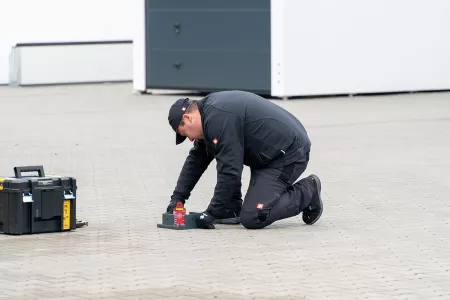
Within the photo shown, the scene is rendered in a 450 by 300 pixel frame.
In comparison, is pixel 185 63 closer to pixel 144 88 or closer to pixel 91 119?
pixel 144 88

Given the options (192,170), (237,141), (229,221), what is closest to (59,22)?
(192,170)

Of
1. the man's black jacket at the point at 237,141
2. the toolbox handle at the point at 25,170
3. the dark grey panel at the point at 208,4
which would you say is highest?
the dark grey panel at the point at 208,4

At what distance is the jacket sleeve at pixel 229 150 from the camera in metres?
9.04

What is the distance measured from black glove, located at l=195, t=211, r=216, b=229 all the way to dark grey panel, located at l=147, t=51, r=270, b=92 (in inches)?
557

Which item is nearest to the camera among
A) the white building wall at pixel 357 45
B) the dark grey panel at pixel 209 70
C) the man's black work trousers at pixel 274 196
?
the man's black work trousers at pixel 274 196

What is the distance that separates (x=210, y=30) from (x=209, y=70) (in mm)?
789

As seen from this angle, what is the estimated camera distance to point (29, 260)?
816 cm

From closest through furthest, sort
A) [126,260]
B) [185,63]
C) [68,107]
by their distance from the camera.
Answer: [126,260]
[68,107]
[185,63]

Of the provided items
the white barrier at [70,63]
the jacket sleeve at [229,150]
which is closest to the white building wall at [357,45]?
the white barrier at [70,63]

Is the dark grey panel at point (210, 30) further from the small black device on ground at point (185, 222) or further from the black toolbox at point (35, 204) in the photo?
the black toolbox at point (35, 204)

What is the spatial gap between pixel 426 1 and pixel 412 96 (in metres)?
1.85

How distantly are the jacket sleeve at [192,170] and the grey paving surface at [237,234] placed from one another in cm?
35

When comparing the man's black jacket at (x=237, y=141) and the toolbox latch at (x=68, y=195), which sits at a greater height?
the man's black jacket at (x=237, y=141)

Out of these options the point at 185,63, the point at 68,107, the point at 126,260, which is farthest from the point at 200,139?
the point at 185,63
